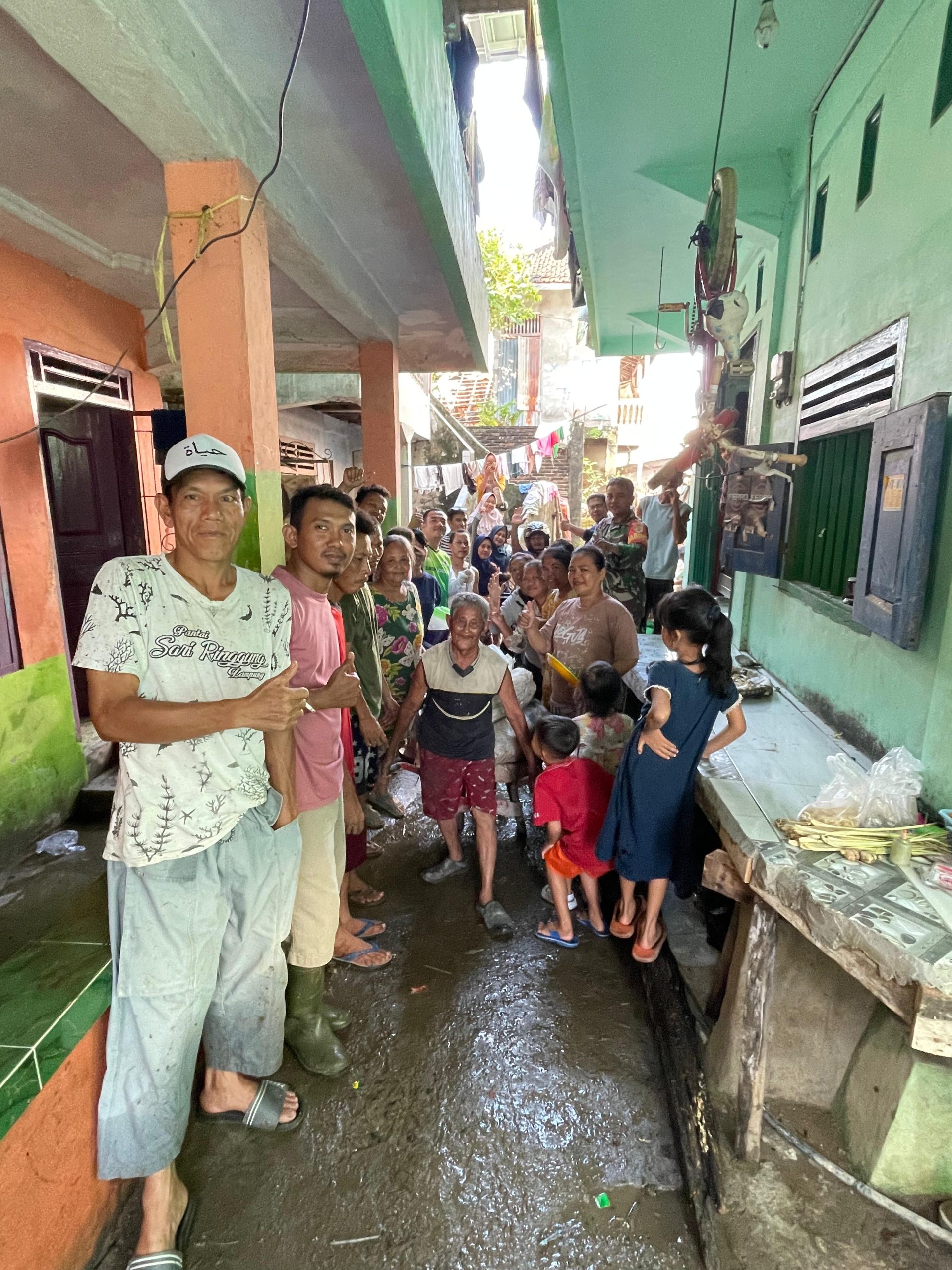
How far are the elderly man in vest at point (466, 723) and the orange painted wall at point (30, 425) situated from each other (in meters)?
2.30

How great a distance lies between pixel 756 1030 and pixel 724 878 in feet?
1.57

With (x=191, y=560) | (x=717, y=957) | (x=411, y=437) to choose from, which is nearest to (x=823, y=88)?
(x=191, y=560)

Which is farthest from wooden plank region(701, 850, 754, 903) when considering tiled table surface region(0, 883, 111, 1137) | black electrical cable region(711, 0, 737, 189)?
black electrical cable region(711, 0, 737, 189)

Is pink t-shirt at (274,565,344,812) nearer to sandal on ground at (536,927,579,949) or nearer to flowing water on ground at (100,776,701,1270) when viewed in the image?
flowing water on ground at (100,776,701,1270)

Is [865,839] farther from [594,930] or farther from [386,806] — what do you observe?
[386,806]

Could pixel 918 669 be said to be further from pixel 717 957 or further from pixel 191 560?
pixel 191 560

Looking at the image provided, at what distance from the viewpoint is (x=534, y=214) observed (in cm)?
693

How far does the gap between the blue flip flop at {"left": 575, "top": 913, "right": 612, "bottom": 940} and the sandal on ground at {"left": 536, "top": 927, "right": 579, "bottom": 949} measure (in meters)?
0.10

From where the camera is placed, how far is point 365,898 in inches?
139

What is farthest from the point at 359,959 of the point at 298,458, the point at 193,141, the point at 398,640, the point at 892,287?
the point at 298,458

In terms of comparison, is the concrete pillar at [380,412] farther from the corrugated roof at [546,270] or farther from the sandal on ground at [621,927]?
the corrugated roof at [546,270]

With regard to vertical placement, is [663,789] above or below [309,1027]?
above

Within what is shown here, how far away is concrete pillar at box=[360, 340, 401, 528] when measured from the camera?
5.64 m

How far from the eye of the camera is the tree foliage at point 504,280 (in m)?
14.6
